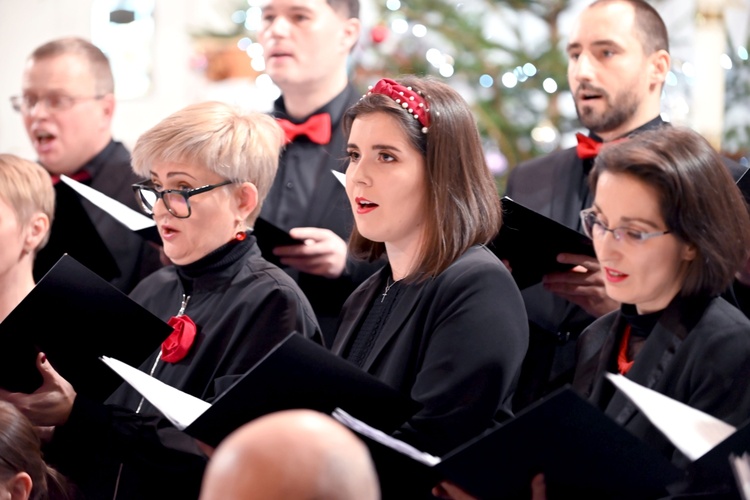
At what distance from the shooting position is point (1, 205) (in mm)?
3637

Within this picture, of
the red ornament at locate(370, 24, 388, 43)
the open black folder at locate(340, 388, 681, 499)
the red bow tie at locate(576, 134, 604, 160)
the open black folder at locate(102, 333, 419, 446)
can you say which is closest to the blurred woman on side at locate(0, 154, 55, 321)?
the open black folder at locate(102, 333, 419, 446)

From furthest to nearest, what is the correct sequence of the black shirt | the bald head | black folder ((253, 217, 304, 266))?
the black shirt, black folder ((253, 217, 304, 266)), the bald head

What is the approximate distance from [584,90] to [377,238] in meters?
1.30

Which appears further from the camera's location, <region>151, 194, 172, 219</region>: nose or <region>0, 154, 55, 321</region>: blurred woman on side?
<region>0, 154, 55, 321</region>: blurred woman on side

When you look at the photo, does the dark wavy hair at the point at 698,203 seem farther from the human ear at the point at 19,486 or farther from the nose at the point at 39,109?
the nose at the point at 39,109

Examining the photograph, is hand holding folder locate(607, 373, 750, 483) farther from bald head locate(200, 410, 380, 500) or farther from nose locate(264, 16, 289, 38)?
nose locate(264, 16, 289, 38)

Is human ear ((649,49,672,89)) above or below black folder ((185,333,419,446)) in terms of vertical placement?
above

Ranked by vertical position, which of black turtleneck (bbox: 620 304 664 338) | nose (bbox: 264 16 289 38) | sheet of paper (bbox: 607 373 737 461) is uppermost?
nose (bbox: 264 16 289 38)

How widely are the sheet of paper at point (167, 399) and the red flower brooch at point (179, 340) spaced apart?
499 millimetres

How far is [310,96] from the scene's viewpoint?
4.26 metres

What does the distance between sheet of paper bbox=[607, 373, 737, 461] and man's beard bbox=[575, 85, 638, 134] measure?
182 centimetres

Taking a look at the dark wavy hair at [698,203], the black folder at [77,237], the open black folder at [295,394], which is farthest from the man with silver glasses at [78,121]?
the dark wavy hair at [698,203]

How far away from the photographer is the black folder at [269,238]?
3295mm

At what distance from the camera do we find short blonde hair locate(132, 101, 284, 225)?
124 inches
